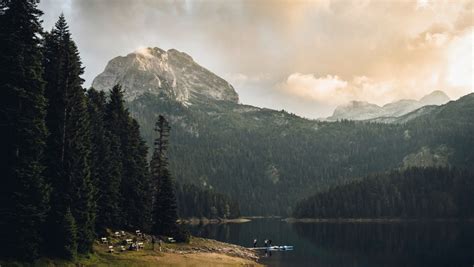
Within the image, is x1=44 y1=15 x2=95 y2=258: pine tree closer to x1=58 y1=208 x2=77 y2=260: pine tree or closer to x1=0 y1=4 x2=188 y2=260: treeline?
x1=0 y1=4 x2=188 y2=260: treeline

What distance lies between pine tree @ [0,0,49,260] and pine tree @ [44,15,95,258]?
5.87 metres

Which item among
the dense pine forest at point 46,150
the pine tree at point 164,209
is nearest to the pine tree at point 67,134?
the dense pine forest at point 46,150

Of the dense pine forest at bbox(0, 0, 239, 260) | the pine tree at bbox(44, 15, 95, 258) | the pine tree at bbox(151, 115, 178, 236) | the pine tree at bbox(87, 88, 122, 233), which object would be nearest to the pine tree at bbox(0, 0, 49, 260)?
the dense pine forest at bbox(0, 0, 239, 260)

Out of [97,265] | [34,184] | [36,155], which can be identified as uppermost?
[36,155]

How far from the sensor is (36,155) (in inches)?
2110

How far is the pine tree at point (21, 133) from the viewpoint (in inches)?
1998

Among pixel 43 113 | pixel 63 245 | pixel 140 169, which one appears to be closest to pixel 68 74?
pixel 43 113

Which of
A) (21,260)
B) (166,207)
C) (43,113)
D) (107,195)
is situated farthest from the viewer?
(166,207)

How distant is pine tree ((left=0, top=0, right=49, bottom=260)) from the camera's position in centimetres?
5075

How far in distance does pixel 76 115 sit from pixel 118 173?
24.0m

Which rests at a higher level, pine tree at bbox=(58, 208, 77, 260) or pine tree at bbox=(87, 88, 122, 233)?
pine tree at bbox=(87, 88, 122, 233)

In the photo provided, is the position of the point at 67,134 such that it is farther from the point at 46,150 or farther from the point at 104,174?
the point at 104,174

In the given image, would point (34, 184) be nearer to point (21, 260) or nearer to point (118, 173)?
point (21, 260)

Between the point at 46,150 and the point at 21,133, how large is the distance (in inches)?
341
